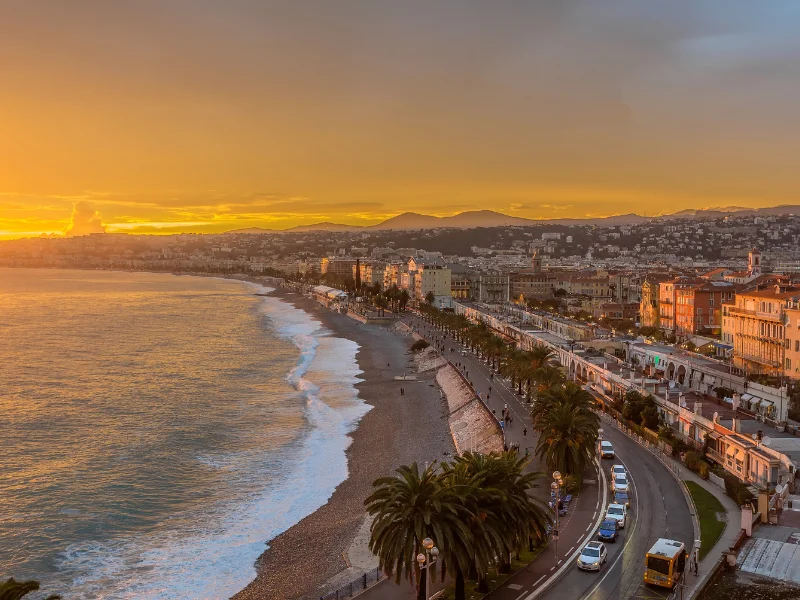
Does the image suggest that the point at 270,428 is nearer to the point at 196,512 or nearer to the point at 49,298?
the point at 196,512

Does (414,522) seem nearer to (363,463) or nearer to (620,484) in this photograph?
(620,484)

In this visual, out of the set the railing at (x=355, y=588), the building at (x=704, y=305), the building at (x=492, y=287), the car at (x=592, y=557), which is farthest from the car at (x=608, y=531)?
the building at (x=492, y=287)

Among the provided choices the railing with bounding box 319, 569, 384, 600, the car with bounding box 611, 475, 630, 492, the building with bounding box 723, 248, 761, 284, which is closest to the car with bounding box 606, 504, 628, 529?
the car with bounding box 611, 475, 630, 492

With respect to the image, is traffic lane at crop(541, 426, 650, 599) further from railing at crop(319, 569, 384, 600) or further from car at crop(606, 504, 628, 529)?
railing at crop(319, 569, 384, 600)

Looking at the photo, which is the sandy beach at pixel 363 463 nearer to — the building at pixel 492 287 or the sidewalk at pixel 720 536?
the sidewalk at pixel 720 536

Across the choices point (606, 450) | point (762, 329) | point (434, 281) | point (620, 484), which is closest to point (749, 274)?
point (762, 329)
